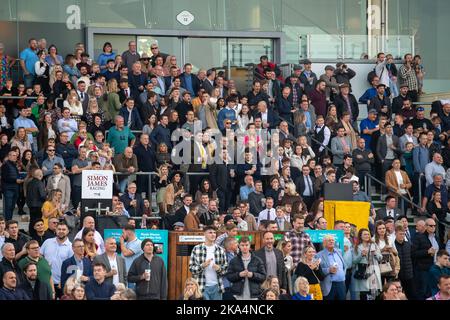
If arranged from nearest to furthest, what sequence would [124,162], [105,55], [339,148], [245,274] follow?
[245,274], [124,162], [339,148], [105,55]

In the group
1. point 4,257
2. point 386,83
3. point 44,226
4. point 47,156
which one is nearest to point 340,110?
point 386,83

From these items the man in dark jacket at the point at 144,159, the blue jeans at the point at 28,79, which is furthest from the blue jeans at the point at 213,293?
the blue jeans at the point at 28,79

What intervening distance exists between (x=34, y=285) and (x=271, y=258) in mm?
3460

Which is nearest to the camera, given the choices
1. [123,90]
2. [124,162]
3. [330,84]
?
[124,162]

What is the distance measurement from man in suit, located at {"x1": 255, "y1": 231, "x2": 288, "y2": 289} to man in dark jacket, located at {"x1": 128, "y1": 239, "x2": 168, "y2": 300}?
58.1 inches

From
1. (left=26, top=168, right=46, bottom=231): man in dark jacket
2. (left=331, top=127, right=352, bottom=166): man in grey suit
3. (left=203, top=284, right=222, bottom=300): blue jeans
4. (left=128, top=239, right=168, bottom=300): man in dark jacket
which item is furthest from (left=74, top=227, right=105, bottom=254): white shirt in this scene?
(left=331, top=127, right=352, bottom=166): man in grey suit

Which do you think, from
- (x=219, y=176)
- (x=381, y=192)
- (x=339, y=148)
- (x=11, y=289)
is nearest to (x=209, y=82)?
(x=339, y=148)

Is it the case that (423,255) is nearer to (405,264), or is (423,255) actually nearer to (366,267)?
(405,264)

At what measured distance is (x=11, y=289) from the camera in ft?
53.8

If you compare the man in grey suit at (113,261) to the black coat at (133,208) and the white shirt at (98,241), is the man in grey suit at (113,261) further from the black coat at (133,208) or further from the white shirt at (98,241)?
the black coat at (133,208)

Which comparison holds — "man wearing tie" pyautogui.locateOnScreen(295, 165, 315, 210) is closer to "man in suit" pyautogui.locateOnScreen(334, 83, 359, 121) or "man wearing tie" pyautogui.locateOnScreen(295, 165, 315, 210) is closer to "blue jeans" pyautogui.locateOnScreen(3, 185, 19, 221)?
"man in suit" pyautogui.locateOnScreen(334, 83, 359, 121)

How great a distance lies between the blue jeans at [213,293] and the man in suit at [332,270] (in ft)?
6.50

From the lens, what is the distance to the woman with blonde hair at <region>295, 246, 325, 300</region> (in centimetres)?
1878
